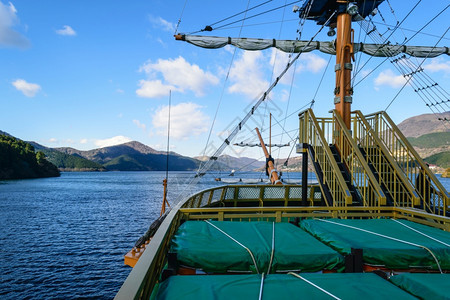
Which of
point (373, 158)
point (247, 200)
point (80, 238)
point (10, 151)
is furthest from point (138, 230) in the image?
point (10, 151)

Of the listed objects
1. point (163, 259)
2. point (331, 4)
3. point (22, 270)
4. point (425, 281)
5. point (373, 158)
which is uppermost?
point (331, 4)

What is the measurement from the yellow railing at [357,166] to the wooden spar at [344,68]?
3.79ft

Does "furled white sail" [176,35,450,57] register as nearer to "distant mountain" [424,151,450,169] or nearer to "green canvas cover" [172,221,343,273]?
"green canvas cover" [172,221,343,273]

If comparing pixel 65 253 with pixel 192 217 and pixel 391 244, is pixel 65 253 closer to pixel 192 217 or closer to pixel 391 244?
pixel 192 217

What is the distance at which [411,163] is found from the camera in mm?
9516

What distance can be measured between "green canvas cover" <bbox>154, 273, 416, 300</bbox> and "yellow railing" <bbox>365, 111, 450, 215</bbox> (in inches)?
280

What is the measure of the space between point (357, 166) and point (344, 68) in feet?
14.4

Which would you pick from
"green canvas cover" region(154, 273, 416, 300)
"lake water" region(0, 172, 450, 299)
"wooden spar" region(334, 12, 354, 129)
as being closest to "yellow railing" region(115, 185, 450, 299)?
"green canvas cover" region(154, 273, 416, 300)

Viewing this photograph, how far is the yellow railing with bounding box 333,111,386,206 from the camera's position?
330 inches

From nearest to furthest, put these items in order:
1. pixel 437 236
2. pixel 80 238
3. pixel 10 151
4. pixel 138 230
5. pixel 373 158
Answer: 1. pixel 437 236
2. pixel 373 158
3. pixel 80 238
4. pixel 138 230
5. pixel 10 151

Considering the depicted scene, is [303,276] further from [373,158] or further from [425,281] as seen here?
[373,158]

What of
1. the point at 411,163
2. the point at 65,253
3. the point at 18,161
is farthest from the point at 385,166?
the point at 18,161

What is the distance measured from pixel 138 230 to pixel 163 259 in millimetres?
27350

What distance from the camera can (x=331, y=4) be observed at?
516 inches
